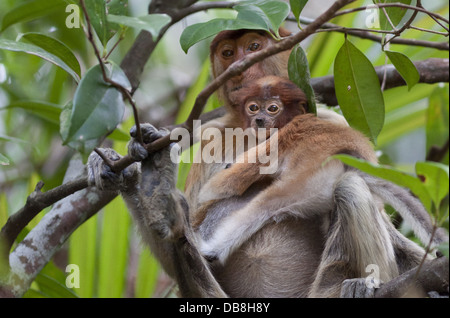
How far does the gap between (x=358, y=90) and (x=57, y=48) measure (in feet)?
3.94

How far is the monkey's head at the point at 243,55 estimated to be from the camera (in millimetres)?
3221

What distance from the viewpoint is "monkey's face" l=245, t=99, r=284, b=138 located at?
9.27ft

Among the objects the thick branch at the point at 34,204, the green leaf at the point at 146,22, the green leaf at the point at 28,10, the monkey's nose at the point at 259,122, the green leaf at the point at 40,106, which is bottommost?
the thick branch at the point at 34,204

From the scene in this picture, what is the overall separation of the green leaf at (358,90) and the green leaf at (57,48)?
1.04m

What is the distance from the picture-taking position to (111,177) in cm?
231

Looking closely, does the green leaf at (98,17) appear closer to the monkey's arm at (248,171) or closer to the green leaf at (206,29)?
the green leaf at (206,29)

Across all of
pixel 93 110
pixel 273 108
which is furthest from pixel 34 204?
pixel 273 108

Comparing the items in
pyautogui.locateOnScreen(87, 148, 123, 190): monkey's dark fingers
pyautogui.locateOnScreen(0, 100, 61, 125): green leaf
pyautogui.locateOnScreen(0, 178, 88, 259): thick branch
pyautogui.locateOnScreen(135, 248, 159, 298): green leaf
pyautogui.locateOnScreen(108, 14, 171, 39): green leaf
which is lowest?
pyautogui.locateOnScreen(135, 248, 159, 298): green leaf

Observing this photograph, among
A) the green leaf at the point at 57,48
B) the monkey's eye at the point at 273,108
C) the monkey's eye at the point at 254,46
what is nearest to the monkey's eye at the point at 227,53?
the monkey's eye at the point at 254,46

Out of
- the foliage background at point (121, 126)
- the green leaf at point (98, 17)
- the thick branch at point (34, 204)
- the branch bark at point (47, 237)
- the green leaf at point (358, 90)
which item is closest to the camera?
the green leaf at point (98, 17)

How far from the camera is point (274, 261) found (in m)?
2.73

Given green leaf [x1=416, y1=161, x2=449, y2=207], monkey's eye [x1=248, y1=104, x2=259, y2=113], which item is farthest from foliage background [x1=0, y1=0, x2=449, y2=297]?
green leaf [x1=416, y1=161, x2=449, y2=207]

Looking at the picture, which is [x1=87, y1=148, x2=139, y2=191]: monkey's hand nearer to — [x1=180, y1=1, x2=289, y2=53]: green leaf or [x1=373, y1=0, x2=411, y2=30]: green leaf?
[x1=180, y1=1, x2=289, y2=53]: green leaf
